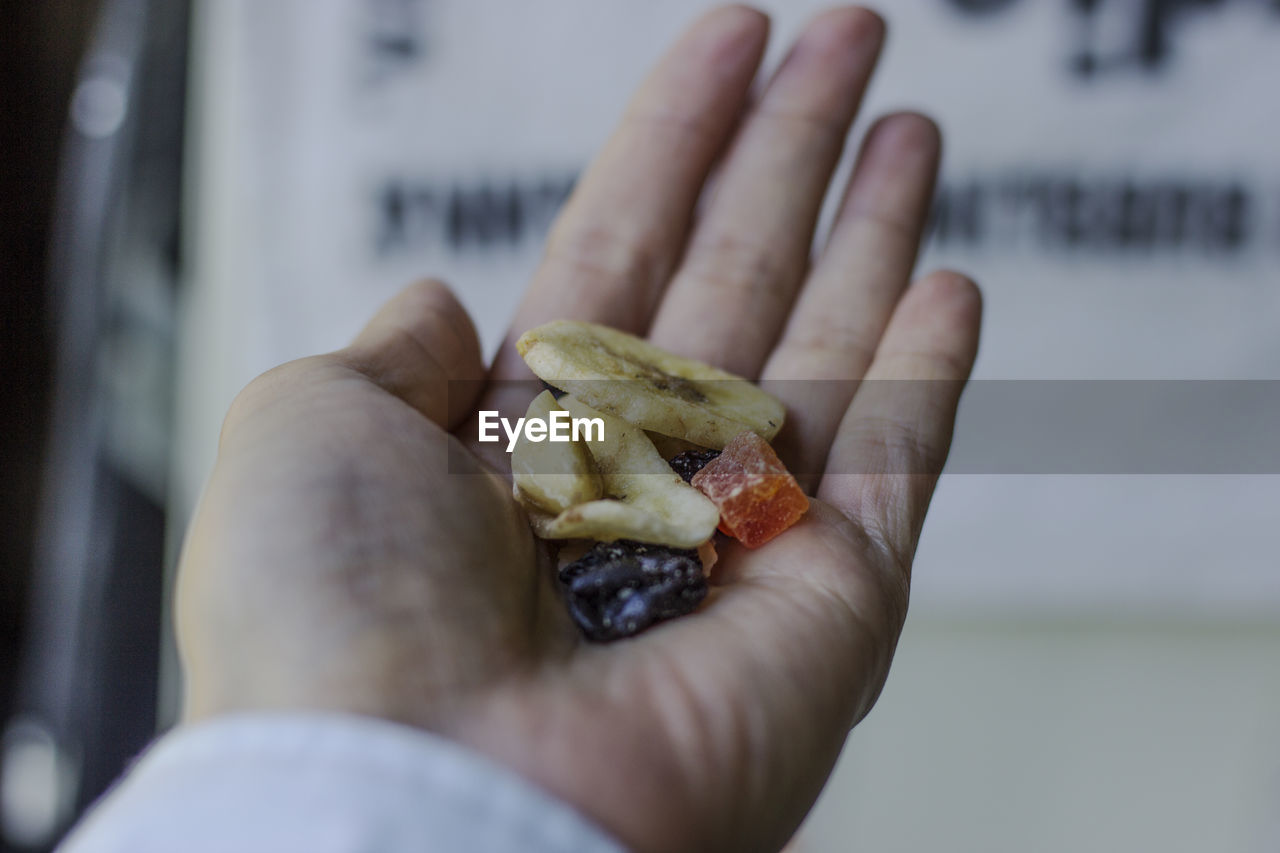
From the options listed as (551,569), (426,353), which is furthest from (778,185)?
(551,569)

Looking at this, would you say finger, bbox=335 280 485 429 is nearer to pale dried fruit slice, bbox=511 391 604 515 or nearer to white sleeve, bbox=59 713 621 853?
pale dried fruit slice, bbox=511 391 604 515

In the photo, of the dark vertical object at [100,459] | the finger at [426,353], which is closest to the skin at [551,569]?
the finger at [426,353]

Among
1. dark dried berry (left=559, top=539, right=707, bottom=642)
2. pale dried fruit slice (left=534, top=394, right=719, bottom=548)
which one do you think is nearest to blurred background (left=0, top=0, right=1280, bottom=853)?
pale dried fruit slice (left=534, top=394, right=719, bottom=548)

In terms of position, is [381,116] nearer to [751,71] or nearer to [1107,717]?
[751,71]

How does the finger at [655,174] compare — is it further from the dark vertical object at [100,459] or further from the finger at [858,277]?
the dark vertical object at [100,459]

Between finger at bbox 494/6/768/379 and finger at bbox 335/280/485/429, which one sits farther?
finger at bbox 494/6/768/379

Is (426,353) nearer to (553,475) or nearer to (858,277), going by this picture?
(553,475)
